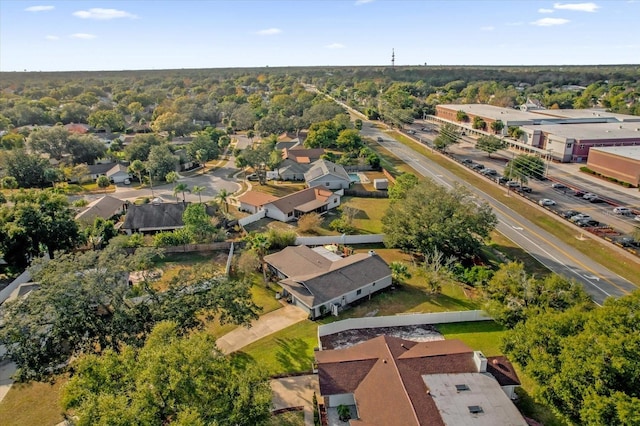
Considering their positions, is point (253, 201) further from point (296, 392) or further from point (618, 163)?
point (618, 163)

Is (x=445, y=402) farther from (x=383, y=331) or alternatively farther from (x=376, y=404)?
(x=383, y=331)

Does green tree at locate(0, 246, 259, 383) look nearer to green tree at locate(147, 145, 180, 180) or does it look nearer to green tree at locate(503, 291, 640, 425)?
green tree at locate(503, 291, 640, 425)

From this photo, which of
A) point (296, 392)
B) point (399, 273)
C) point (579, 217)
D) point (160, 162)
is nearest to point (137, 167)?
point (160, 162)

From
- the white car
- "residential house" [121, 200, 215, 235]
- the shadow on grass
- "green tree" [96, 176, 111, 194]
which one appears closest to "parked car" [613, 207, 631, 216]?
the white car

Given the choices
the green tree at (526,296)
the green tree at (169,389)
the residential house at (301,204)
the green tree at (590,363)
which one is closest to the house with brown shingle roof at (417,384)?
the green tree at (590,363)

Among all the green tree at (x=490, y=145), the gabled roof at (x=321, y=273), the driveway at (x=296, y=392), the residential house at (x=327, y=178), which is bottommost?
the driveway at (x=296, y=392)

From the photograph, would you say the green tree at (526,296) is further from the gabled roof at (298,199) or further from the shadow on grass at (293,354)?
the gabled roof at (298,199)

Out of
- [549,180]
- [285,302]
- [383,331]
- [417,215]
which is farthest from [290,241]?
[549,180]
